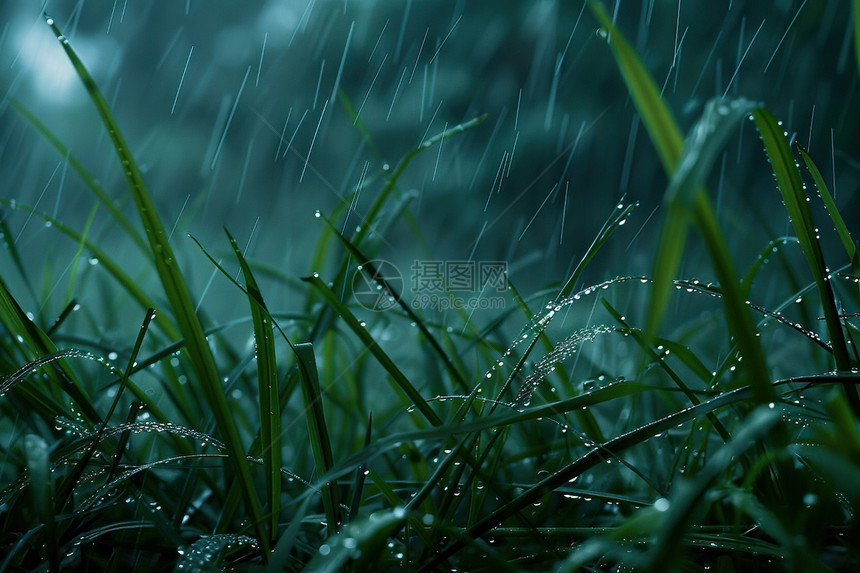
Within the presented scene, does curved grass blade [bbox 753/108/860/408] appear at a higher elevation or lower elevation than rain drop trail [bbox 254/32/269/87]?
lower

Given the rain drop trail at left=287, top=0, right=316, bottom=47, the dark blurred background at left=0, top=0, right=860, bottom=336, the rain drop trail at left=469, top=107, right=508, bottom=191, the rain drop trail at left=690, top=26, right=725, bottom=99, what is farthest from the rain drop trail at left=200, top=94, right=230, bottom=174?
the rain drop trail at left=690, top=26, right=725, bottom=99

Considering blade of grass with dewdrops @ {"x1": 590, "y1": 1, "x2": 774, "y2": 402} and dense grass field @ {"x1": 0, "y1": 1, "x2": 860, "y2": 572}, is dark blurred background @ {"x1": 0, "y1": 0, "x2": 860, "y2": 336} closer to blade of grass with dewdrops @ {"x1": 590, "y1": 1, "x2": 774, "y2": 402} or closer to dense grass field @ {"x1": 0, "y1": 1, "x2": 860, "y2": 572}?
dense grass field @ {"x1": 0, "y1": 1, "x2": 860, "y2": 572}

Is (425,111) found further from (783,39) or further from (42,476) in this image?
(42,476)

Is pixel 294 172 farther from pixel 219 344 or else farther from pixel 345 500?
pixel 345 500

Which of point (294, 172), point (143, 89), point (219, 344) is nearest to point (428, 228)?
point (294, 172)

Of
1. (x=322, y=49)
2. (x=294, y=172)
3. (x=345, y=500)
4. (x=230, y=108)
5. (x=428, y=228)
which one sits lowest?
(x=345, y=500)

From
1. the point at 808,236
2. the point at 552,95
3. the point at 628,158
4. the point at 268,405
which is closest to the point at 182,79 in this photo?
the point at 552,95

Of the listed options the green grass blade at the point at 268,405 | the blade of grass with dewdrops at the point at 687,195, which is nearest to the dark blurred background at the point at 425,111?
the green grass blade at the point at 268,405

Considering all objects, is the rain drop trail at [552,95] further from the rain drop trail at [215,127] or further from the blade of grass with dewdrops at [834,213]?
the blade of grass with dewdrops at [834,213]
